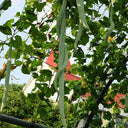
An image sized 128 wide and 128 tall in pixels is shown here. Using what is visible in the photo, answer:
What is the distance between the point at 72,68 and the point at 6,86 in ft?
3.77

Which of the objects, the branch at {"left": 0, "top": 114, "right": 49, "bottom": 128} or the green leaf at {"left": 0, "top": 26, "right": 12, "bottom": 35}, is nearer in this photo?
the green leaf at {"left": 0, "top": 26, "right": 12, "bottom": 35}

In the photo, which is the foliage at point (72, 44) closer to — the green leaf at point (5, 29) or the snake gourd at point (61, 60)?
the green leaf at point (5, 29)

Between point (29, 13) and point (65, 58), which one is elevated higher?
point (29, 13)

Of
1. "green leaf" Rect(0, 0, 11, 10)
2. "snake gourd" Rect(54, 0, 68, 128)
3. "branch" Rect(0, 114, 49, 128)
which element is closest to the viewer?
"snake gourd" Rect(54, 0, 68, 128)

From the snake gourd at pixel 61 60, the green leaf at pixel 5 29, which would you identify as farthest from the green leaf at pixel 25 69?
the snake gourd at pixel 61 60

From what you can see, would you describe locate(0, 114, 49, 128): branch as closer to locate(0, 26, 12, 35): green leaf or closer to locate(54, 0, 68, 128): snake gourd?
Result: locate(0, 26, 12, 35): green leaf

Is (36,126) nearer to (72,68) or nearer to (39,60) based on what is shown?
(39,60)

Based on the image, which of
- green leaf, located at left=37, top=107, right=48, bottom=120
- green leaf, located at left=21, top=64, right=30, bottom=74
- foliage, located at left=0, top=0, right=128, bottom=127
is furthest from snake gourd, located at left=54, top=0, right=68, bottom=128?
green leaf, located at left=37, top=107, right=48, bottom=120

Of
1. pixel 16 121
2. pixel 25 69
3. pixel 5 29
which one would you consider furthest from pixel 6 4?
pixel 16 121

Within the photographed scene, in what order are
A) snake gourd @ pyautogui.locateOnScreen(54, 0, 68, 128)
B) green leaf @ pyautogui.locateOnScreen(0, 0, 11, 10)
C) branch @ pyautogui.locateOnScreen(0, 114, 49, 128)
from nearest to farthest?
snake gourd @ pyautogui.locateOnScreen(54, 0, 68, 128)
green leaf @ pyautogui.locateOnScreen(0, 0, 11, 10)
branch @ pyautogui.locateOnScreen(0, 114, 49, 128)

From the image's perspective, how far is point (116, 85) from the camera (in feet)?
4.35

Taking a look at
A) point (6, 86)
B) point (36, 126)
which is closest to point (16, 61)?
point (36, 126)

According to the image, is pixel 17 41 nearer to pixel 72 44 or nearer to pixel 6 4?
pixel 6 4

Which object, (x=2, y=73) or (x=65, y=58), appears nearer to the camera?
(x=65, y=58)
